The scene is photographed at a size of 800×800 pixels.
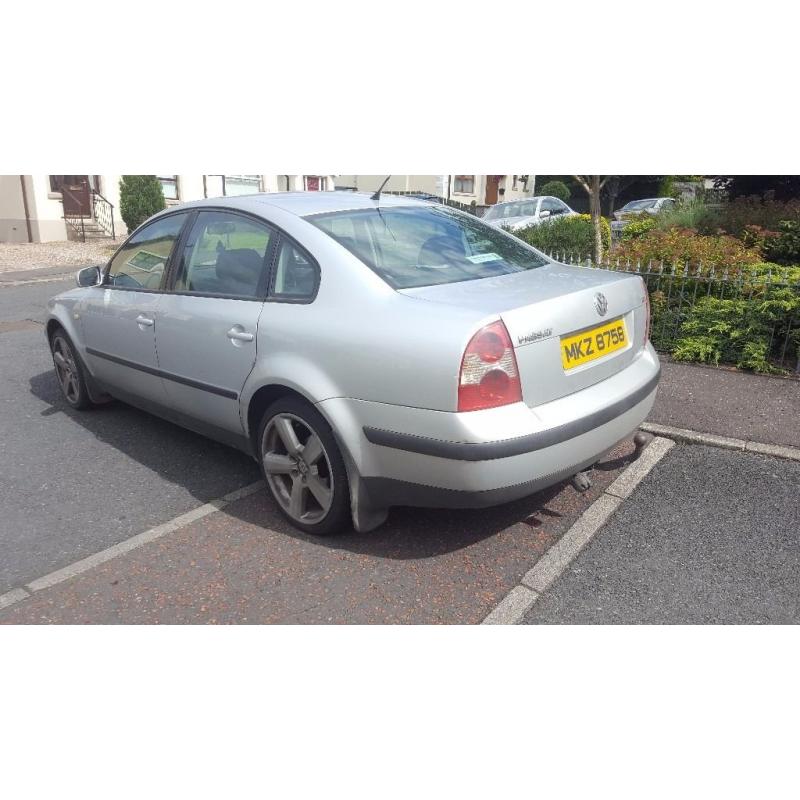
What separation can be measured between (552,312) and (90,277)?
3485 millimetres

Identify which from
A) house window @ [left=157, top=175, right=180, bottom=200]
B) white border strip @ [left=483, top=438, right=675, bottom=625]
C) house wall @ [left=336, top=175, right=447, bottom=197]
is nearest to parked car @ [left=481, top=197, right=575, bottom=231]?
house window @ [left=157, top=175, right=180, bottom=200]

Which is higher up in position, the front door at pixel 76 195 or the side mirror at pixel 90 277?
the front door at pixel 76 195

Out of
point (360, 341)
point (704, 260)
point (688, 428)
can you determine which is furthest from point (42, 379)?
point (704, 260)

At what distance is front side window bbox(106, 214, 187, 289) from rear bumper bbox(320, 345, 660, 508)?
181 cm

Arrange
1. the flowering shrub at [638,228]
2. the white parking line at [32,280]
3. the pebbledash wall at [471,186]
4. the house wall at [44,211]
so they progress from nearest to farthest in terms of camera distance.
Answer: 1. the flowering shrub at [638,228]
2. the white parking line at [32,280]
3. the house wall at [44,211]
4. the pebbledash wall at [471,186]

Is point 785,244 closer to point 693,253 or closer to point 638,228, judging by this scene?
point 693,253

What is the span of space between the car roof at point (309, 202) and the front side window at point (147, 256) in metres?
0.23

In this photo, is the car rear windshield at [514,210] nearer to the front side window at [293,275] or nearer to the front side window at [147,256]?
the front side window at [147,256]

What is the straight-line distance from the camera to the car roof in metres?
3.63

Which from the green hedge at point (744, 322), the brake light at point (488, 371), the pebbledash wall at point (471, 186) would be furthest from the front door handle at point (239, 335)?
the pebbledash wall at point (471, 186)

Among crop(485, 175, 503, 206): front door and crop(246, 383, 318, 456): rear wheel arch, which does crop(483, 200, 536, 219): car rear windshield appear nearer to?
crop(246, 383, 318, 456): rear wheel arch

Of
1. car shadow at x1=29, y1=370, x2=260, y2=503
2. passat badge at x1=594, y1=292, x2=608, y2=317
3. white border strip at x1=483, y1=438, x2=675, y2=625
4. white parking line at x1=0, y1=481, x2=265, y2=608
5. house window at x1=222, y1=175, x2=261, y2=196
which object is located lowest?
white parking line at x1=0, y1=481, x2=265, y2=608

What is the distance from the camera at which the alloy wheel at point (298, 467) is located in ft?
10.7

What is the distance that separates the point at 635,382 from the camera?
3338mm
